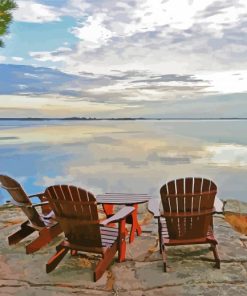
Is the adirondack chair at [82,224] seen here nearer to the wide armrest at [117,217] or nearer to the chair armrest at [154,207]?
the wide armrest at [117,217]

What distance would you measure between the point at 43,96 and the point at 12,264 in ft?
31.3

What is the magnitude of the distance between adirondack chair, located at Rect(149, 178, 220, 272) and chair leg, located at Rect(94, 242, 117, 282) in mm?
466

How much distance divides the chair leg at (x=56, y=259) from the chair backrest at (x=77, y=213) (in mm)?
136

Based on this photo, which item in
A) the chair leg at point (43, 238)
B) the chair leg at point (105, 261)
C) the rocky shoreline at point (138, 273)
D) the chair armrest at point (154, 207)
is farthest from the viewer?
the chair leg at point (43, 238)

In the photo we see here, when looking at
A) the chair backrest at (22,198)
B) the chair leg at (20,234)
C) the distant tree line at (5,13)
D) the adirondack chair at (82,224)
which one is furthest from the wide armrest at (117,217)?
the distant tree line at (5,13)

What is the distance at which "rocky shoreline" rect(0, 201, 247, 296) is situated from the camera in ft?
11.9

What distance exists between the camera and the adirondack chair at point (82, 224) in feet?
12.7

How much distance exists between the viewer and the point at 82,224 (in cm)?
389

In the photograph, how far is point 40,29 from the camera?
8.96 m

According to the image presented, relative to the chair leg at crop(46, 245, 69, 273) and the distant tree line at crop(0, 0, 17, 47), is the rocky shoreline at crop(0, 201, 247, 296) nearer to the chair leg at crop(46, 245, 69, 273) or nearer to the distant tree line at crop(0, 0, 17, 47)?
the chair leg at crop(46, 245, 69, 273)

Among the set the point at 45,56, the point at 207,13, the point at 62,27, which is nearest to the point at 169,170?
the point at 45,56

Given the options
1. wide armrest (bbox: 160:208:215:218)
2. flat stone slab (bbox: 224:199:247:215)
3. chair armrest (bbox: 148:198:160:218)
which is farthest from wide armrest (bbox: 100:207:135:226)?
flat stone slab (bbox: 224:199:247:215)

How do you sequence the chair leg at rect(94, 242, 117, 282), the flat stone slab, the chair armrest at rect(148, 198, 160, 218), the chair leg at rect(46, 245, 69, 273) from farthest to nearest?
1. the flat stone slab
2. the chair armrest at rect(148, 198, 160, 218)
3. the chair leg at rect(46, 245, 69, 273)
4. the chair leg at rect(94, 242, 117, 282)

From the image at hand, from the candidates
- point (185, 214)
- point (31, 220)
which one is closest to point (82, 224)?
point (185, 214)
